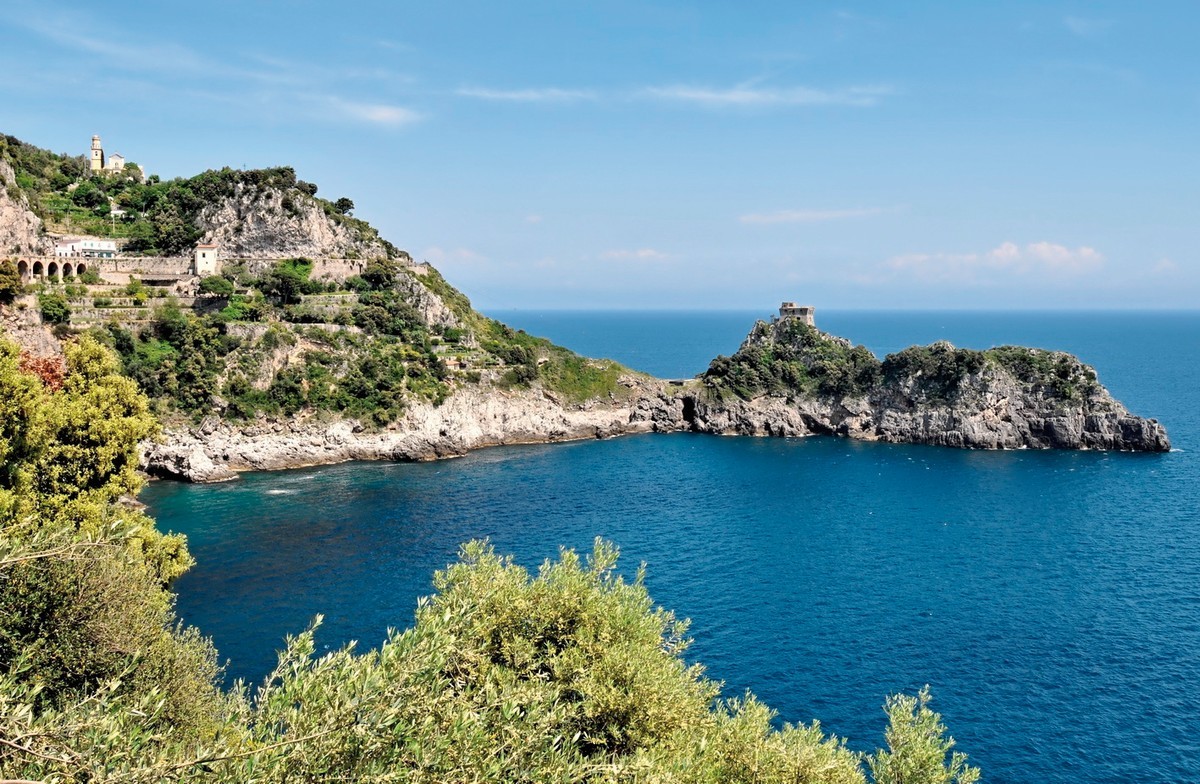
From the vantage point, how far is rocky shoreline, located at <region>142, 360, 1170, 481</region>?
74625 millimetres

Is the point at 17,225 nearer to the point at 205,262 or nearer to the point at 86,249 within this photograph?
the point at 86,249

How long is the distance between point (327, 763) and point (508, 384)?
8444cm

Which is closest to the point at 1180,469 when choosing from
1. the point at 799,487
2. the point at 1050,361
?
the point at 1050,361

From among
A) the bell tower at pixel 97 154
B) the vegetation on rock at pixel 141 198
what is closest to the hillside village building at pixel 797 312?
the vegetation on rock at pixel 141 198

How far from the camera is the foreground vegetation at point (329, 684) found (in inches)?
419

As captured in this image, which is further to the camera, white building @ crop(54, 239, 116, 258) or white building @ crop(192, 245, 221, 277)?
white building @ crop(192, 245, 221, 277)

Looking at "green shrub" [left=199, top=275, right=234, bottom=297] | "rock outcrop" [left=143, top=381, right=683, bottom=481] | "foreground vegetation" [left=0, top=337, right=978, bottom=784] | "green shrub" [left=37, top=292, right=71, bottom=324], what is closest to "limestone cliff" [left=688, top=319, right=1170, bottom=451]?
"rock outcrop" [left=143, top=381, right=683, bottom=481]

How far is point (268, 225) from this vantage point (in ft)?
333

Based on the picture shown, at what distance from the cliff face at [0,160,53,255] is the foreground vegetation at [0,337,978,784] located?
67.8 m

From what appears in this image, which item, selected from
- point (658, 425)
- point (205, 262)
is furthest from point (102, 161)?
point (658, 425)

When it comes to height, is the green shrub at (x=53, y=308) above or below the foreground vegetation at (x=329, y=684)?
above

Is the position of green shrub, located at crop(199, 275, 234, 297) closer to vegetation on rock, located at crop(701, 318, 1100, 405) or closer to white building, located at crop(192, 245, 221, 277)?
white building, located at crop(192, 245, 221, 277)

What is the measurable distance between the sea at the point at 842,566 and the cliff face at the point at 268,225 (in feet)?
129

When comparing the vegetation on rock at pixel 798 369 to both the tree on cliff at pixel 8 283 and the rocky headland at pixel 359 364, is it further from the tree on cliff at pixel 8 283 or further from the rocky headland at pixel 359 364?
the tree on cliff at pixel 8 283
